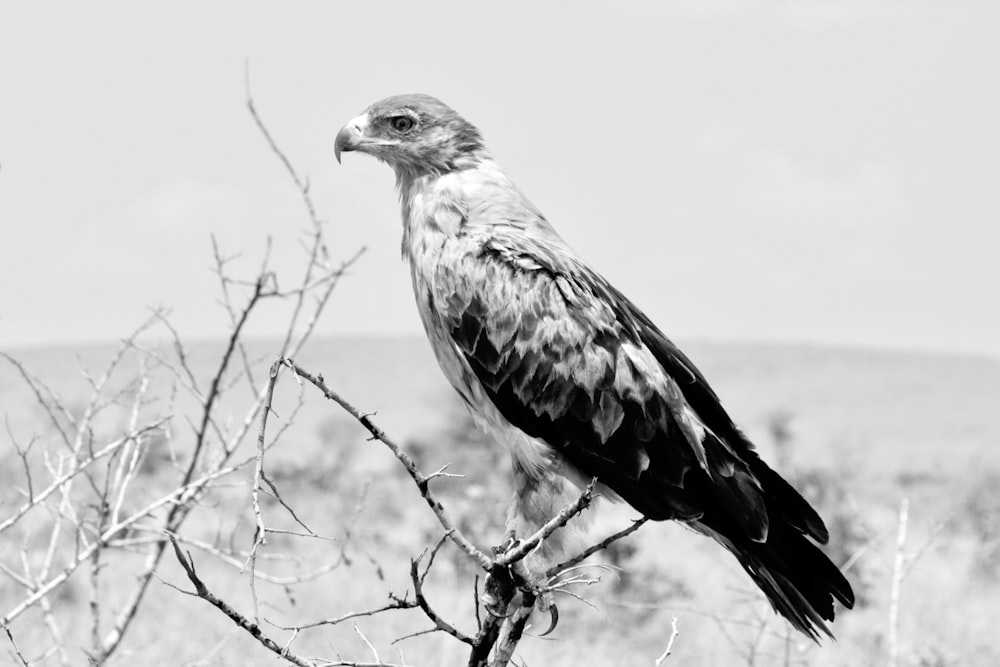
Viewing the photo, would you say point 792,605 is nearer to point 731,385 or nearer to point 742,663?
point 742,663

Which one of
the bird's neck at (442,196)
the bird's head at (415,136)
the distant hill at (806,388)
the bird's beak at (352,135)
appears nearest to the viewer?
the bird's neck at (442,196)

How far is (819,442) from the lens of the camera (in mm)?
39906

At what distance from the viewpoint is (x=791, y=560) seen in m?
4.86

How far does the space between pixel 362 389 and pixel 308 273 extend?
43352 mm

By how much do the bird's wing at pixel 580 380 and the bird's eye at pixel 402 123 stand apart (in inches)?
33.5

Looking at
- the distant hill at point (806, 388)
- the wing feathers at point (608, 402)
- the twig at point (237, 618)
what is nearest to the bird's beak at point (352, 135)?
the wing feathers at point (608, 402)

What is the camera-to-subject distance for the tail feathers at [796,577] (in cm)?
476

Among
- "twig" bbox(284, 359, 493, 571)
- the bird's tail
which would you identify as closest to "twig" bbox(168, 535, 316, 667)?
"twig" bbox(284, 359, 493, 571)

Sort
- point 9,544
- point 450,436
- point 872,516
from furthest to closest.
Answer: point 872,516 → point 450,436 → point 9,544

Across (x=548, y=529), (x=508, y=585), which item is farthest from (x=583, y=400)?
(x=548, y=529)

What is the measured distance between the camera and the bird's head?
220 inches

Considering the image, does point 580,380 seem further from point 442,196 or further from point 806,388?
point 806,388

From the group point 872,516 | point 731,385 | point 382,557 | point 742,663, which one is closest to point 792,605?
point 742,663

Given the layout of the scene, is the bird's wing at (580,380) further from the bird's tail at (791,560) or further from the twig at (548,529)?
the twig at (548,529)
